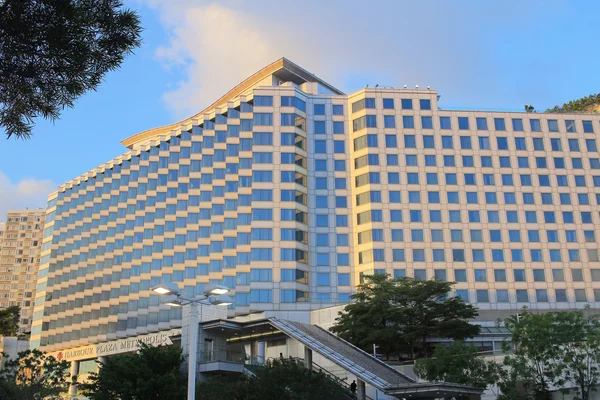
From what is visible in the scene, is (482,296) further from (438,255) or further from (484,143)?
(484,143)

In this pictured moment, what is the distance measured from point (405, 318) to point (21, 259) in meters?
157

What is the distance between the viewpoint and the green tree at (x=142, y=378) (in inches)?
1625

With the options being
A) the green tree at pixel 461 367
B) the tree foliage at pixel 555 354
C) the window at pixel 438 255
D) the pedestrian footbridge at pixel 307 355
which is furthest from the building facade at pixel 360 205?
the tree foliage at pixel 555 354

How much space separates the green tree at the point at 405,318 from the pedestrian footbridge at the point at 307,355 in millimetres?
7067

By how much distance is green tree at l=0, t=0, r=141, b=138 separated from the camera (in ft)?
54.2

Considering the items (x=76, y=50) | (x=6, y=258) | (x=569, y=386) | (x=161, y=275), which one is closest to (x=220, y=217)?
(x=161, y=275)

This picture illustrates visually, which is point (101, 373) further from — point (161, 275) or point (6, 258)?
point (6, 258)

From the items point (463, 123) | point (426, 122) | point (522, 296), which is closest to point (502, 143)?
point (463, 123)

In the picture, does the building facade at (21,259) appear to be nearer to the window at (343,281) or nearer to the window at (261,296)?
the window at (261,296)

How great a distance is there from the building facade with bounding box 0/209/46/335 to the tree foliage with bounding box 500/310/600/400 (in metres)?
166

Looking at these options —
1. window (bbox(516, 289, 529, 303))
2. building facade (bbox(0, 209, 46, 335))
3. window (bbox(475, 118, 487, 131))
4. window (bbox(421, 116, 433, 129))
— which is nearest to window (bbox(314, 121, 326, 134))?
window (bbox(421, 116, 433, 129))

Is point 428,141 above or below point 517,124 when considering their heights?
below

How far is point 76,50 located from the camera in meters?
17.1

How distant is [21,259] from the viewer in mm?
191125
